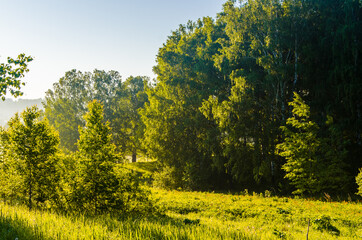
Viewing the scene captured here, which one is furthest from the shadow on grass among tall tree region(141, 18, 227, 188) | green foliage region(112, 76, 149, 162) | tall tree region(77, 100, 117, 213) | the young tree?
green foliage region(112, 76, 149, 162)

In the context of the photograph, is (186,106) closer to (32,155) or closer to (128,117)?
(32,155)

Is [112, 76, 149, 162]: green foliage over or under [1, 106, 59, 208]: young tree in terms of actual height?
over

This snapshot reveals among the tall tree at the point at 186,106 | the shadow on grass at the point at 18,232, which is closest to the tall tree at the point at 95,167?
the shadow on grass at the point at 18,232

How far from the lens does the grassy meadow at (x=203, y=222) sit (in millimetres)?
4840

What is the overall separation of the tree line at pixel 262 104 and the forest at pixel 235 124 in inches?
3.8

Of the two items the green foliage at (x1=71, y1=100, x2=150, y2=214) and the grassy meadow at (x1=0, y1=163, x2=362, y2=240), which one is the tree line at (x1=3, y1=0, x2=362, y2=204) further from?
the grassy meadow at (x1=0, y1=163, x2=362, y2=240)

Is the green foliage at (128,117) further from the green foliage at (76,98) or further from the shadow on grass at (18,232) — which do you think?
the shadow on grass at (18,232)

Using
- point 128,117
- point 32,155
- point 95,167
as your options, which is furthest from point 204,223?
point 128,117

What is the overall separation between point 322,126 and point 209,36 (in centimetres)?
1500

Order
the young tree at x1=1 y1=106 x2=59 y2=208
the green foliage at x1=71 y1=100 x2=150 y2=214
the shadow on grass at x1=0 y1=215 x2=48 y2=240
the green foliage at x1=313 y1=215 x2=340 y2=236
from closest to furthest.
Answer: the shadow on grass at x1=0 y1=215 x2=48 y2=240 < the green foliage at x1=313 y1=215 x2=340 y2=236 < the green foliage at x1=71 y1=100 x2=150 y2=214 < the young tree at x1=1 y1=106 x2=59 y2=208

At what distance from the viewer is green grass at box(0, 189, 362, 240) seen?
484 centimetres

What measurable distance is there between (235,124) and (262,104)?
11.7 feet

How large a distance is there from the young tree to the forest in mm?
42

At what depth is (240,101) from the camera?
2094cm
